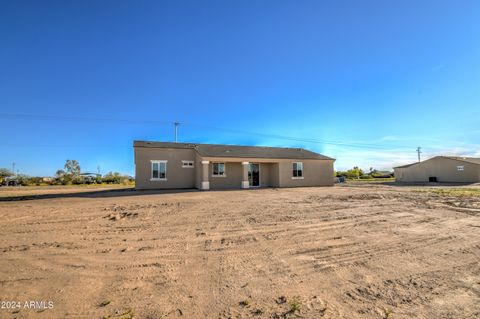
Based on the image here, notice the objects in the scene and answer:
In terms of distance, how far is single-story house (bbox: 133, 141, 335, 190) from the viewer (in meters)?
20.0

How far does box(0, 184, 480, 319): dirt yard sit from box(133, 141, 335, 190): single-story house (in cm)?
1298

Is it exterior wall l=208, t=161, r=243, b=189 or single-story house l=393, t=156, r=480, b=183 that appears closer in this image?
exterior wall l=208, t=161, r=243, b=189

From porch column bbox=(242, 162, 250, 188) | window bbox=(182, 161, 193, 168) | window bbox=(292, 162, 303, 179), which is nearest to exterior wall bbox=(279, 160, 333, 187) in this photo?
window bbox=(292, 162, 303, 179)

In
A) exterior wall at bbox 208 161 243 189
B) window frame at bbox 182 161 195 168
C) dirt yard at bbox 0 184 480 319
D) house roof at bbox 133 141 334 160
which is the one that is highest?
house roof at bbox 133 141 334 160

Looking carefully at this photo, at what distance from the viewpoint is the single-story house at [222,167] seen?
20000 millimetres

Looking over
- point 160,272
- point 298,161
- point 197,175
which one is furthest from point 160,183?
point 160,272

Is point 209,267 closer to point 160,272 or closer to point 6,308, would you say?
point 160,272

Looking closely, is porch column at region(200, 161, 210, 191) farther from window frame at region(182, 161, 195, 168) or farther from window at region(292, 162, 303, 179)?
window at region(292, 162, 303, 179)

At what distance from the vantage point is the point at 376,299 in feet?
9.69

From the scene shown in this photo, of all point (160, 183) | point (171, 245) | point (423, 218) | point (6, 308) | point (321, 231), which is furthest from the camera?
point (160, 183)

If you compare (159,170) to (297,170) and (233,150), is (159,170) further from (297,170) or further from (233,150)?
(297,170)

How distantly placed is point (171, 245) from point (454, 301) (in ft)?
15.7

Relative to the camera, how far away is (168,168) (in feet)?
67.9

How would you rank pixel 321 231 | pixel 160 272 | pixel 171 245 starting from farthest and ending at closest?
pixel 321 231
pixel 171 245
pixel 160 272
